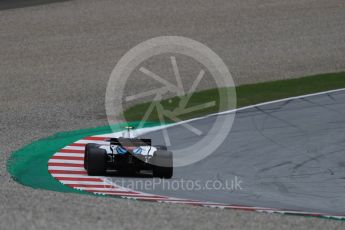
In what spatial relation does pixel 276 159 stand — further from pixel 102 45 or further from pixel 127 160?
pixel 102 45

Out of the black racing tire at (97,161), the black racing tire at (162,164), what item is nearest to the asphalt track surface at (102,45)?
the black racing tire at (97,161)

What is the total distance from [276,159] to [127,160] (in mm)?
3151

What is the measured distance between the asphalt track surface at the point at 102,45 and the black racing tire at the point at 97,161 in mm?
1291

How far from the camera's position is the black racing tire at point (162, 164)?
551 inches

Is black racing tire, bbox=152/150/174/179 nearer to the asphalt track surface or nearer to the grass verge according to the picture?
the asphalt track surface

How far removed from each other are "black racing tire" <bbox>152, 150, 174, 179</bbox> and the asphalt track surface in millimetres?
2245

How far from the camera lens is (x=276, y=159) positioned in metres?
15.8

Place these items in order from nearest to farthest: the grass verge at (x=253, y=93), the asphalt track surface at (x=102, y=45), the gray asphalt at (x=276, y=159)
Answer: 1. the gray asphalt at (x=276, y=159)
2. the asphalt track surface at (x=102, y=45)
3. the grass verge at (x=253, y=93)

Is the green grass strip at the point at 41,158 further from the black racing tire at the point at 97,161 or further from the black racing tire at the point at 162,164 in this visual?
the black racing tire at the point at 162,164

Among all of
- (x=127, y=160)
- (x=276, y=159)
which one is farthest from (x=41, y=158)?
(x=276, y=159)

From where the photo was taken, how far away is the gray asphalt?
1350cm

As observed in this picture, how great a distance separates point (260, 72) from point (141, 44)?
3.95m

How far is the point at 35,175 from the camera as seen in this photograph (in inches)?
567

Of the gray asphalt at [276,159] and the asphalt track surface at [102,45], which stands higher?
the asphalt track surface at [102,45]
